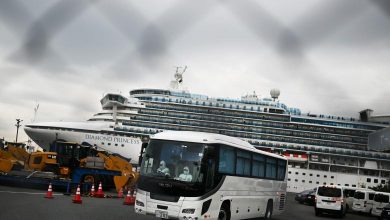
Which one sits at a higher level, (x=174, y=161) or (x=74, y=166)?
(x=174, y=161)

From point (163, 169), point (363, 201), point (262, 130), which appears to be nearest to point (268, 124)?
point (262, 130)

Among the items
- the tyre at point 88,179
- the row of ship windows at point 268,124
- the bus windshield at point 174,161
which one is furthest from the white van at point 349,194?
the row of ship windows at point 268,124

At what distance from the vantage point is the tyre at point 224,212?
10.2 metres

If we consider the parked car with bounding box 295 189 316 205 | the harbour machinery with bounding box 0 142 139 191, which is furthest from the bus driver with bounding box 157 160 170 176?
the parked car with bounding box 295 189 316 205

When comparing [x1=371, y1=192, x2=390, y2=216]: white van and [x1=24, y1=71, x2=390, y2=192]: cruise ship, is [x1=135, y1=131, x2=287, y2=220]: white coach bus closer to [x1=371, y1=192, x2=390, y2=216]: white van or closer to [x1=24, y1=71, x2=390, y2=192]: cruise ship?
[x1=371, y1=192, x2=390, y2=216]: white van

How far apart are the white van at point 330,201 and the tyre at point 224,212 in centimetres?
997

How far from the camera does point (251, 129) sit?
55594mm

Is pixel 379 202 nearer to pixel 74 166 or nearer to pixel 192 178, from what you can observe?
pixel 74 166

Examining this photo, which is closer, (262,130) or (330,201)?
(330,201)

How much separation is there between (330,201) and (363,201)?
20.5 feet

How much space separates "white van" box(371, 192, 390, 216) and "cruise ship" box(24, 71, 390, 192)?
2964cm

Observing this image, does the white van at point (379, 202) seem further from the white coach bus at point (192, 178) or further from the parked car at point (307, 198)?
the white coach bus at point (192, 178)

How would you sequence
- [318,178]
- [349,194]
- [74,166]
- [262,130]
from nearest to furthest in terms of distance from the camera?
[74,166], [349,194], [318,178], [262,130]

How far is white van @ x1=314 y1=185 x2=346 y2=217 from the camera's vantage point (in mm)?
18991
